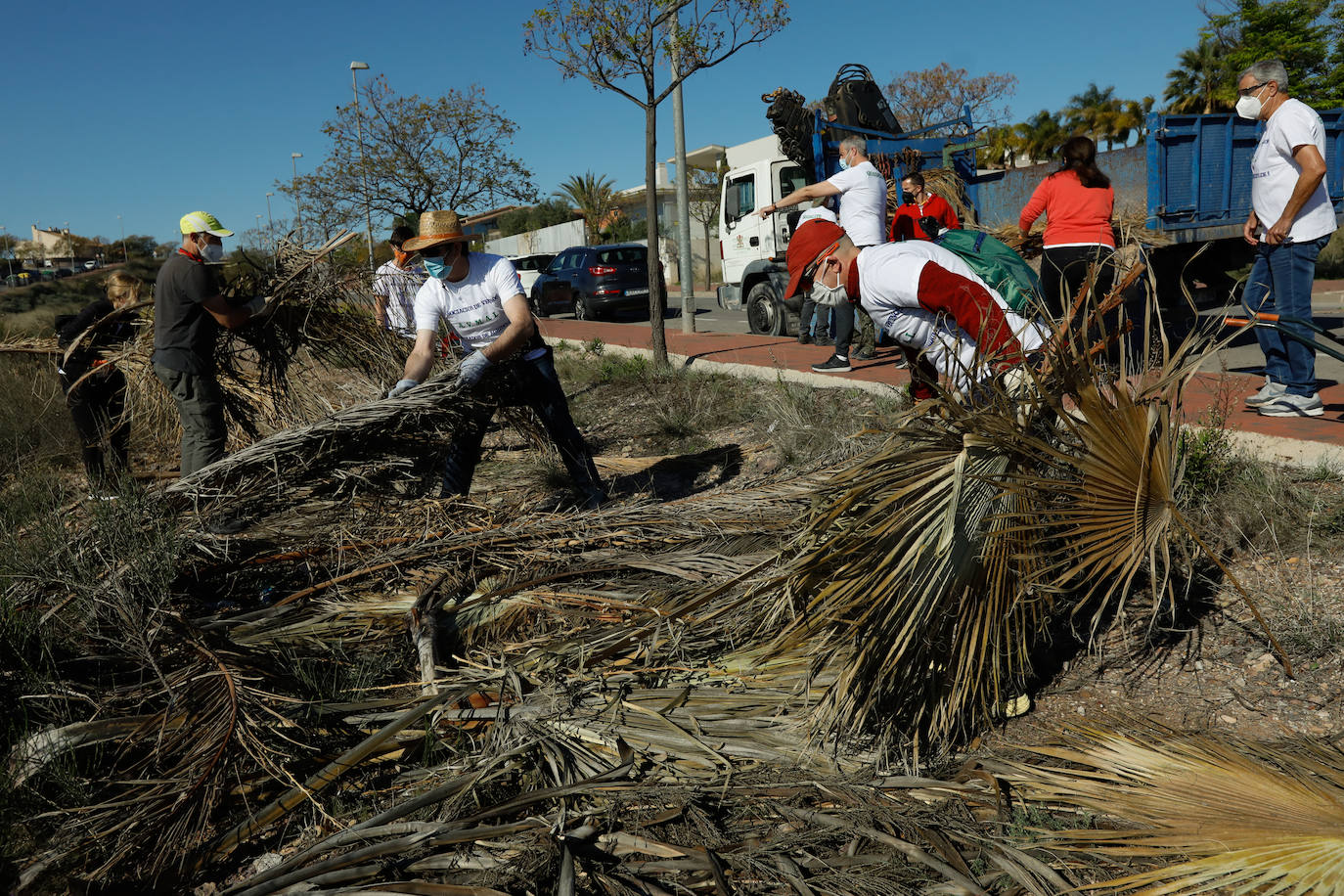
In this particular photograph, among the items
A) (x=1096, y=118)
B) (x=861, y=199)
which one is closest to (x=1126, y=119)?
(x=1096, y=118)

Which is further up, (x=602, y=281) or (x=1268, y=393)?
(x=602, y=281)

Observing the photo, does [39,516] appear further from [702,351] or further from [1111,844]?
[702,351]

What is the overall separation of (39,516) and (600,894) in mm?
3329

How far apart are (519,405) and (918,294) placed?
8.95ft

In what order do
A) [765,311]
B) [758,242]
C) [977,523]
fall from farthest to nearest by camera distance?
[758,242]
[765,311]
[977,523]

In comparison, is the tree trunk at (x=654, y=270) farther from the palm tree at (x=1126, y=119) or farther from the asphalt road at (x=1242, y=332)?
the palm tree at (x=1126, y=119)

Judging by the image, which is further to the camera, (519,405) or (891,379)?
(891,379)

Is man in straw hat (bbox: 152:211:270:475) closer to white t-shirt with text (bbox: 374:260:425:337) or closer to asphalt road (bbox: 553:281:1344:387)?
white t-shirt with text (bbox: 374:260:425:337)

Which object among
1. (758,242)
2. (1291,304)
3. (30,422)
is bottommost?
(30,422)

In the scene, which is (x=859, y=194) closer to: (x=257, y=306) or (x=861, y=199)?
(x=861, y=199)

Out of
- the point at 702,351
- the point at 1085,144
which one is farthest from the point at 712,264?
the point at 1085,144

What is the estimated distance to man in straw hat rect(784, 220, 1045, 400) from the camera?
2.79m

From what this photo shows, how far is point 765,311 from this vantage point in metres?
12.4

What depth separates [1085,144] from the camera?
238 inches
